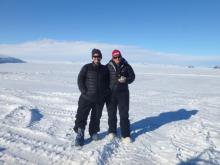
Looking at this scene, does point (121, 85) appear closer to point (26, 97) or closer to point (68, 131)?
point (68, 131)

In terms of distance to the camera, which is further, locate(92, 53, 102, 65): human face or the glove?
the glove

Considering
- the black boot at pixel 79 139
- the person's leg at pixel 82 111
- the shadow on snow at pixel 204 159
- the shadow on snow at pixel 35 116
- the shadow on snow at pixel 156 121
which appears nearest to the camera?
the shadow on snow at pixel 204 159

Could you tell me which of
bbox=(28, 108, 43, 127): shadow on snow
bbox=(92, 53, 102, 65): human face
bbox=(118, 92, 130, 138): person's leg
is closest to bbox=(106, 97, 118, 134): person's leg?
bbox=(118, 92, 130, 138): person's leg

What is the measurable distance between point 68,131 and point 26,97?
536 centimetres

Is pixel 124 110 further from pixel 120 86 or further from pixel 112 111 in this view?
pixel 120 86

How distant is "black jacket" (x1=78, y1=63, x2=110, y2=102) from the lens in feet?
19.4

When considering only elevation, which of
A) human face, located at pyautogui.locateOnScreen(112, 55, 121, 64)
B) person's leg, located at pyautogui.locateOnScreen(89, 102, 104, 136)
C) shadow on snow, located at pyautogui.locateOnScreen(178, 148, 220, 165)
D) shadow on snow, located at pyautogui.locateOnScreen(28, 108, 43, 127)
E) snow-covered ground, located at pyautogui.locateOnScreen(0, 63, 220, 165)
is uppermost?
human face, located at pyautogui.locateOnScreen(112, 55, 121, 64)

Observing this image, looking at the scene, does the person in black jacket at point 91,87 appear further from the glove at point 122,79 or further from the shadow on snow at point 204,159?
the shadow on snow at point 204,159

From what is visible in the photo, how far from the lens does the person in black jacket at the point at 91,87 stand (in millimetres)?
5922

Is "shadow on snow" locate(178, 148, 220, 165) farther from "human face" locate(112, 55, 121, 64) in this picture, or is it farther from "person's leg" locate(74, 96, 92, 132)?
"human face" locate(112, 55, 121, 64)

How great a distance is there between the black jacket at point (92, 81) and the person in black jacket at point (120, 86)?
0.75 ft

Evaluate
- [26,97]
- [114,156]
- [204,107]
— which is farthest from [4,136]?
[204,107]

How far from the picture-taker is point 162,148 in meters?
6.09

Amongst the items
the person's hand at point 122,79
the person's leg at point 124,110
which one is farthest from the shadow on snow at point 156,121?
the person's hand at point 122,79
